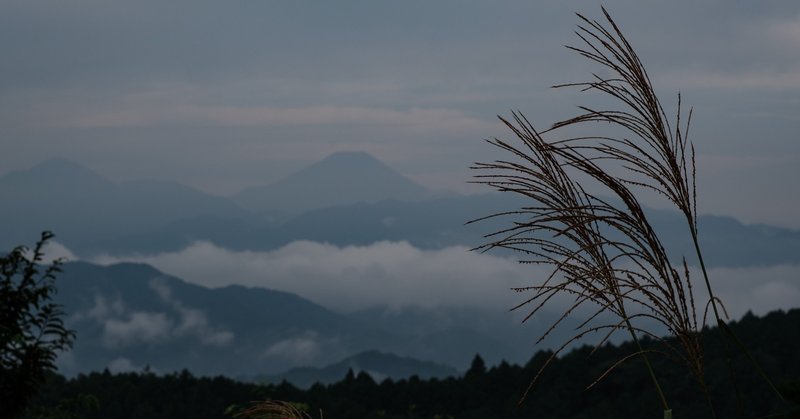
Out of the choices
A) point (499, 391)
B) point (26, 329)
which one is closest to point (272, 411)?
point (26, 329)

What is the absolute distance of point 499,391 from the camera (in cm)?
3962

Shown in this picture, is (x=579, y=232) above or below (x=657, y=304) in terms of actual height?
above

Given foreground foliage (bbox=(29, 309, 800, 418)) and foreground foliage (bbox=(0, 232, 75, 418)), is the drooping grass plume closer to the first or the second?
foreground foliage (bbox=(0, 232, 75, 418))

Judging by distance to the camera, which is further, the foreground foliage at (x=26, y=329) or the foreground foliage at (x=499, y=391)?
the foreground foliage at (x=499, y=391)

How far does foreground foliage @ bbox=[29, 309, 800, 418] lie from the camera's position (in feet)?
102

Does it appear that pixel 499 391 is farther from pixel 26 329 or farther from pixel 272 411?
pixel 272 411

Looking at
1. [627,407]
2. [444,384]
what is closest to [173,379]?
[444,384]

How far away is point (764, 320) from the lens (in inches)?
1893

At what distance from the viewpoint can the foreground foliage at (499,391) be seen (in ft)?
102

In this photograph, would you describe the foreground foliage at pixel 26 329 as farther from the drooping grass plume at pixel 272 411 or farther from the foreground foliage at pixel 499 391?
the foreground foliage at pixel 499 391

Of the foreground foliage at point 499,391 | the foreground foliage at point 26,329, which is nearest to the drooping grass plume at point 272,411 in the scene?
the foreground foliage at point 26,329

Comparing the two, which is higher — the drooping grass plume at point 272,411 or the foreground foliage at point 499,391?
the foreground foliage at point 499,391

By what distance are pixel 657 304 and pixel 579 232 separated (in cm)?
30

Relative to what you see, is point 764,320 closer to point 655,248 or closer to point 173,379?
point 173,379
